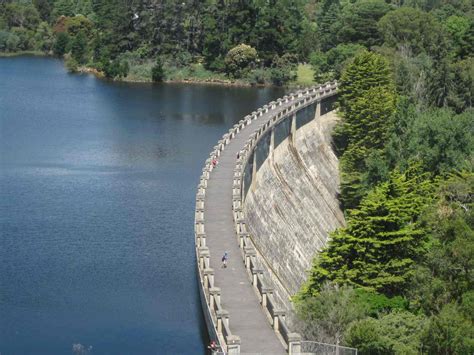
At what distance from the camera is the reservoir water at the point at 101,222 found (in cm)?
5862

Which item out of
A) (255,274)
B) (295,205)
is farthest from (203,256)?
(295,205)

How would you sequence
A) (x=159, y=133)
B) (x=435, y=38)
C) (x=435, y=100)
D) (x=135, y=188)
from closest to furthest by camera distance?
1. (x=135, y=188)
2. (x=435, y=100)
3. (x=159, y=133)
4. (x=435, y=38)

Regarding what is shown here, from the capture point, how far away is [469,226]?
197 feet

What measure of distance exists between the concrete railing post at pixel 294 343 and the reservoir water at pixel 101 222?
42.7ft

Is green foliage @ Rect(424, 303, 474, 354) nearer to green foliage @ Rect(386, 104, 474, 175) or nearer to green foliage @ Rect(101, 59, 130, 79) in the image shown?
green foliage @ Rect(386, 104, 474, 175)

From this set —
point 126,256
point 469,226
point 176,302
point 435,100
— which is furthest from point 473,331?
point 435,100

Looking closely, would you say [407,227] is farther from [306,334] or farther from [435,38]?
[435,38]

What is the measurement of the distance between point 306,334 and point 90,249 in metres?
29.6

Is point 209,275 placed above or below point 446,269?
below

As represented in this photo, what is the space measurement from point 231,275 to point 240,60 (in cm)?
12465

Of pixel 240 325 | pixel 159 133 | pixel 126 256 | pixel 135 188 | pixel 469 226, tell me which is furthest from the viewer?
pixel 159 133

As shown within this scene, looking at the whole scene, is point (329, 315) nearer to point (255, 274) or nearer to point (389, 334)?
point (389, 334)

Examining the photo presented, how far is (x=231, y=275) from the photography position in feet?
182

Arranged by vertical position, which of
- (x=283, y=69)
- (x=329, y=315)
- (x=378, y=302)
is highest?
(x=329, y=315)
